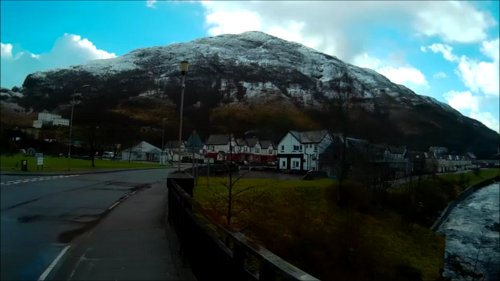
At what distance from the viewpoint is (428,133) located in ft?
219

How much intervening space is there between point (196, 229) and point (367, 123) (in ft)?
122

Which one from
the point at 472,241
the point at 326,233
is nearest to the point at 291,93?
the point at 472,241

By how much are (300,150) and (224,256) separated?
70.3 m

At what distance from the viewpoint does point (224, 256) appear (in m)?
4.18

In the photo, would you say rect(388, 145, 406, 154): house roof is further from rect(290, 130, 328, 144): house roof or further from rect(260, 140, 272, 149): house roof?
rect(260, 140, 272, 149): house roof

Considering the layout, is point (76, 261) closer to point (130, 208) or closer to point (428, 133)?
point (130, 208)

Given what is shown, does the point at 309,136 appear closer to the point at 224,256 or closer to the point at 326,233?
the point at 326,233

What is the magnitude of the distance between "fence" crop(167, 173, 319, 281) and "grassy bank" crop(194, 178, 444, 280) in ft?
12.5

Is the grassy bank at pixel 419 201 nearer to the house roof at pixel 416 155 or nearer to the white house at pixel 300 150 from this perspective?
the house roof at pixel 416 155

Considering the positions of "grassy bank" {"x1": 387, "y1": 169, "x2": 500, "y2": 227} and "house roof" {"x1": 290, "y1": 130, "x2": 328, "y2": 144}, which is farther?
"house roof" {"x1": 290, "y1": 130, "x2": 328, "y2": 144}

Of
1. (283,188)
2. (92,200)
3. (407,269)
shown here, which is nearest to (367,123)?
(283,188)

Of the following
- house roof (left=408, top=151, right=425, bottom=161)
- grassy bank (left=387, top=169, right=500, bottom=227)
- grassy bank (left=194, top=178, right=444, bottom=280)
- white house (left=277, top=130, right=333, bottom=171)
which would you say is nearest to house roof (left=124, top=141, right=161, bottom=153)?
white house (left=277, top=130, right=333, bottom=171)

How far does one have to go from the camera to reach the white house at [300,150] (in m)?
68.1

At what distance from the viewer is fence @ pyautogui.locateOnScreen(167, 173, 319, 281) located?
2820 mm
